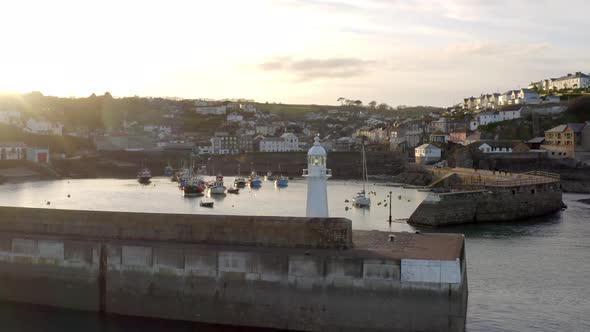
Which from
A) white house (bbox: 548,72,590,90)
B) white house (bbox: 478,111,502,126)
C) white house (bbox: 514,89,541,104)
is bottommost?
white house (bbox: 478,111,502,126)

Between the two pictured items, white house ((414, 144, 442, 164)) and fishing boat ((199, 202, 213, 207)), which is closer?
fishing boat ((199, 202, 213, 207))

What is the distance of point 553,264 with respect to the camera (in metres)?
25.6

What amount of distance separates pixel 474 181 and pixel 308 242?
4016 cm

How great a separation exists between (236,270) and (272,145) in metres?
107

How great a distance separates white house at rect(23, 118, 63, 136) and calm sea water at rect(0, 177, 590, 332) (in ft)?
208

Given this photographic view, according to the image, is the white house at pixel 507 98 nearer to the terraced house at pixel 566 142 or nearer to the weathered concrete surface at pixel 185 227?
the terraced house at pixel 566 142

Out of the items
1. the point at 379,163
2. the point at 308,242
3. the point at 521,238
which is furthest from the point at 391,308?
the point at 379,163

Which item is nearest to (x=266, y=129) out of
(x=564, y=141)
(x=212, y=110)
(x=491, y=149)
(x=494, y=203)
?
(x=212, y=110)

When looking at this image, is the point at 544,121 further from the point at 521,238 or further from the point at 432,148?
the point at 521,238

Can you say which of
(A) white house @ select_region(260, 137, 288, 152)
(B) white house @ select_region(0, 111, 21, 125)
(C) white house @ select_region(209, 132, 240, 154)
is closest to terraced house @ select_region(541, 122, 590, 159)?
(A) white house @ select_region(260, 137, 288, 152)

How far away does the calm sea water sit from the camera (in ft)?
55.9

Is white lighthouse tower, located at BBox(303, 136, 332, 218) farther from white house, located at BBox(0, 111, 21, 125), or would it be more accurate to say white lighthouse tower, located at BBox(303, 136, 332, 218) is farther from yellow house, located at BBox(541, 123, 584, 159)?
white house, located at BBox(0, 111, 21, 125)

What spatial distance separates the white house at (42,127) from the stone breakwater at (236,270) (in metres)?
111

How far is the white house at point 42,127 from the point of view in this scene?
12184 centimetres
